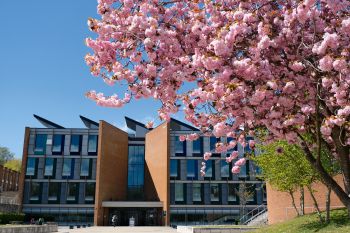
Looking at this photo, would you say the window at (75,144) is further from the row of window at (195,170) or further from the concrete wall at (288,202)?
the concrete wall at (288,202)

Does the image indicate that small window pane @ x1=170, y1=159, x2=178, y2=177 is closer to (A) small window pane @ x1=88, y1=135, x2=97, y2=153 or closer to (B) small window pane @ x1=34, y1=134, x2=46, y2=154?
(A) small window pane @ x1=88, y1=135, x2=97, y2=153

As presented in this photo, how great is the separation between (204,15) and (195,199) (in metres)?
58.5

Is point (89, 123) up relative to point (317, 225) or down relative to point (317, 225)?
up

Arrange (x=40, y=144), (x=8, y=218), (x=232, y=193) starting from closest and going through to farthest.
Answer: (x=8, y=218) < (x=232, y=193) < (x=40, y=144)

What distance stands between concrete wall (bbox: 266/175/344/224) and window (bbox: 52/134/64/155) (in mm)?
39966

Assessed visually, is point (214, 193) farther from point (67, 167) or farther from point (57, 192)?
point (57, 192)

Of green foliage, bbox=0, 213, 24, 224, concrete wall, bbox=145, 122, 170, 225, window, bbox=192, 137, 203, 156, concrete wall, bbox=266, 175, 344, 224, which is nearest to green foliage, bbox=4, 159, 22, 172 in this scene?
concrete wall, bbox=145, 122, 170, 225

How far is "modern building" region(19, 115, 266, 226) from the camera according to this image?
61375 mm

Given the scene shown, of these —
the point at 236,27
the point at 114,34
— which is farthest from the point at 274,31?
the point at 114,34

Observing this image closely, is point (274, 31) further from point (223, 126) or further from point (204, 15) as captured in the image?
point (223, 126)

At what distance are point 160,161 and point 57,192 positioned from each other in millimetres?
16913

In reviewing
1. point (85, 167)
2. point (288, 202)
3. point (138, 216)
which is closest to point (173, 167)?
point (138, 216)

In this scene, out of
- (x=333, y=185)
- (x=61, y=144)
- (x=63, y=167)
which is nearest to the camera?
(x=333, y=185)

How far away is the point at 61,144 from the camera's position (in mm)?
66188
